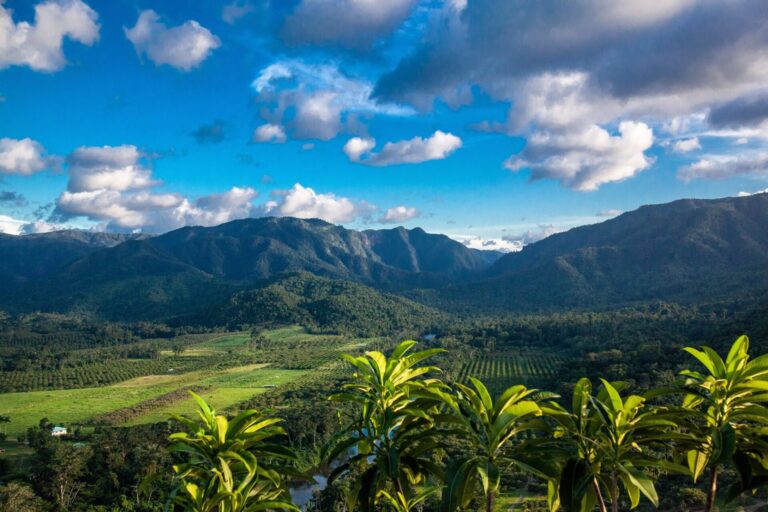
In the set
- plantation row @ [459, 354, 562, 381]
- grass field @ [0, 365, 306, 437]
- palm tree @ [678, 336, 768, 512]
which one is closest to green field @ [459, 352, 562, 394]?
plantation row @ [459, 354, 562, 381]

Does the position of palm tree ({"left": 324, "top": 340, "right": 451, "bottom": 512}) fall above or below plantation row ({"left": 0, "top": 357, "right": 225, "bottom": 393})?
above

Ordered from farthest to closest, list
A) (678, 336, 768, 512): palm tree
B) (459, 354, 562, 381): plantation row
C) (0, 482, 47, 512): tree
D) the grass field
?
(459, 354, 562, 381): plantation row → the grass field → (0, 482, 47, 512): tree → (678, 336, 768, 512): palm tree

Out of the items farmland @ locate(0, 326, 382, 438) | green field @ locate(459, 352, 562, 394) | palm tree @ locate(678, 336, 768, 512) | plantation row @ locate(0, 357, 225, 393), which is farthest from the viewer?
plantation row @ locate(0, 357, 225, 393)

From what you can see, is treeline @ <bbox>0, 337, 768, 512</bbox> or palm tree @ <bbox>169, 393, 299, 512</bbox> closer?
treeline @ <bbox>0, 337, 768, 512</bbox>

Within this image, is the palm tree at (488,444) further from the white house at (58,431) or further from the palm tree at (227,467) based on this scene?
the white house at (58,431)

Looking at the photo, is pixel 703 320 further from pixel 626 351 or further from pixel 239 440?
pixel 239 440

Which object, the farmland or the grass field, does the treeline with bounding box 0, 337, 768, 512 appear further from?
the grass field
